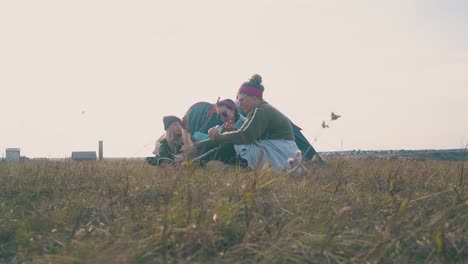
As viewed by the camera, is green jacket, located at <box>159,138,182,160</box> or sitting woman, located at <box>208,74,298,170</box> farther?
green jacket, located at <box>159,138,182,160</box>

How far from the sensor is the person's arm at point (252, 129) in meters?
5.30

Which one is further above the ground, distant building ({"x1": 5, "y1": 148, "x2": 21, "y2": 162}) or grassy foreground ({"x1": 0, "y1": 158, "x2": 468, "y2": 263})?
distant building ({"x1": 5, "y1": 148, "x2": 21, "y2": 162})

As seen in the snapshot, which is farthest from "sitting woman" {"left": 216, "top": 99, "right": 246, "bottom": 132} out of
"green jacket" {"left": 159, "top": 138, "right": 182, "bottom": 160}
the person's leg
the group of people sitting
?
"green jacket" {"left": 159, "top": 138, "right": 182, "bottom": 160}

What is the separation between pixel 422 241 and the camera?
246cm

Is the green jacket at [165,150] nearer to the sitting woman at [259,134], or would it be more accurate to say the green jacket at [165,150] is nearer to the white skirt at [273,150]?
the sitting woman at [259,134]

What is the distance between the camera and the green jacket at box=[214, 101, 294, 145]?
209 inches

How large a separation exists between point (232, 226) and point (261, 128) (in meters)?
2.94

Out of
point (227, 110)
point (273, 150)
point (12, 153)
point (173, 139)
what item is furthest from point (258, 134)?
point (12, 153)

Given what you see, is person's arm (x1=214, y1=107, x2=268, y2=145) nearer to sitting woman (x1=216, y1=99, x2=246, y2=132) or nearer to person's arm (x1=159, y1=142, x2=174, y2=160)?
sitting woman (x1=216, y1=99, x2=246, y2=132)

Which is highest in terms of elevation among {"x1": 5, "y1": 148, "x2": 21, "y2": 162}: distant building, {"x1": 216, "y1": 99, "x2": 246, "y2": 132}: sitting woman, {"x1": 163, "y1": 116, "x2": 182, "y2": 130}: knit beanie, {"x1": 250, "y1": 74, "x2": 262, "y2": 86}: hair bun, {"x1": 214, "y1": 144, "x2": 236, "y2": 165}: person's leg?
{"x1": 250, "y1": 74, "x2": 262, "y2": 86}: hair bun

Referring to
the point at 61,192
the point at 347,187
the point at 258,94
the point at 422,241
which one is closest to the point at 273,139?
the point at 258,94

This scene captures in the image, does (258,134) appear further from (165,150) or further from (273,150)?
(165,150)

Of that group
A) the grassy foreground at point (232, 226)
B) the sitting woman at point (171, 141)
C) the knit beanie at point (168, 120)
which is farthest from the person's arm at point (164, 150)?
the grassy foreground at point (232, 226)

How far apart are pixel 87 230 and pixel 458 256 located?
186 centimetres
